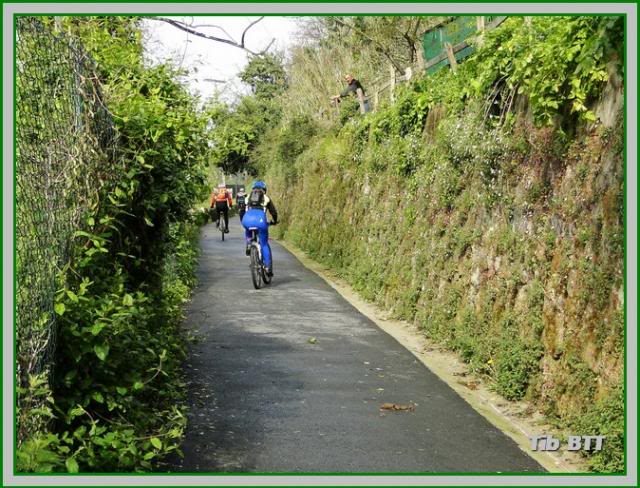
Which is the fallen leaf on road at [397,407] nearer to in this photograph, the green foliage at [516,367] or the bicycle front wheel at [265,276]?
the green foliage at [516,367]

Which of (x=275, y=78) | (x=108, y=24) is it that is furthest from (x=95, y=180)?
(x=275, y=78)

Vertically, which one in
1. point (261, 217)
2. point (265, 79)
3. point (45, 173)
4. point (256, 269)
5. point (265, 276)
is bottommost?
point (265, 276)

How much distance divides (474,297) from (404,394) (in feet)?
7.27

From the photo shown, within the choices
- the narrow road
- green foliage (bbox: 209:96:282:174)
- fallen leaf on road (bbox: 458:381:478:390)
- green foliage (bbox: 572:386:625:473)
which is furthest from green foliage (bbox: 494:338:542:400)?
green foliage (bbox: 209:96:282:174)

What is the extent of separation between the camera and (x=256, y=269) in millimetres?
15016

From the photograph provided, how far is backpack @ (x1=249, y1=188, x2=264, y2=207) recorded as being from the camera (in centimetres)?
1551

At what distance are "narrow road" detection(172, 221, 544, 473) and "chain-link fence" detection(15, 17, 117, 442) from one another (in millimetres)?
1720

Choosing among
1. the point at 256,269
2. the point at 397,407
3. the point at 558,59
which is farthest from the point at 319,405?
the point at 256,269

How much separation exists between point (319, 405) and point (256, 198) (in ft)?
28.7

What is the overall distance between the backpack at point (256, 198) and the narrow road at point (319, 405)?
3.63 meters

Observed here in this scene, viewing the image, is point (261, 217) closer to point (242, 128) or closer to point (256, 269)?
point (256, 269)

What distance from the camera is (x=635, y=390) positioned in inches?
200

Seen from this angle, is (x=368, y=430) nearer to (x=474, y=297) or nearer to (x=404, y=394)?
(x=404, y=394)

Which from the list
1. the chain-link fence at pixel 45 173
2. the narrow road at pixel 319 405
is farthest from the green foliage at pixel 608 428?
the chain-link fence at pixel 45 173
